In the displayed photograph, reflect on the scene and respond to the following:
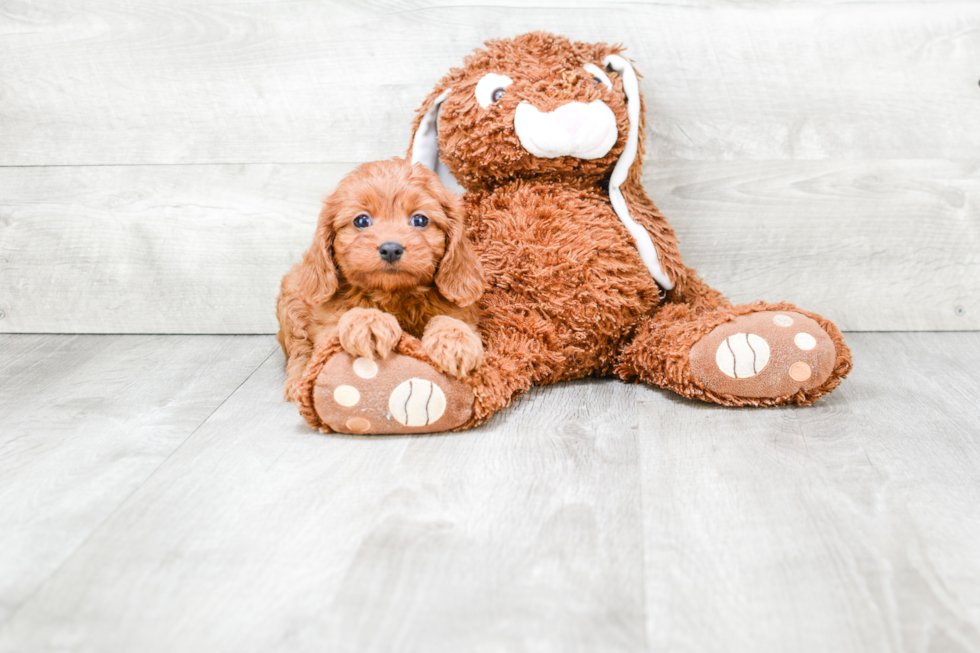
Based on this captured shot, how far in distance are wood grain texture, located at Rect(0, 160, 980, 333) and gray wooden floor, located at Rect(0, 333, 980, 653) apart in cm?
36

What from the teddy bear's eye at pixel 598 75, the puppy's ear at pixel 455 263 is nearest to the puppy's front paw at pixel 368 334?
the puppy's ear at pixel 455 263

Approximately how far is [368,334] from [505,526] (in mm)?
324

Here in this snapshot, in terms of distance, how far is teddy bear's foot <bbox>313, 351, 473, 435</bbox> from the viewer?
106 centimetres

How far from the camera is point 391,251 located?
1066mm

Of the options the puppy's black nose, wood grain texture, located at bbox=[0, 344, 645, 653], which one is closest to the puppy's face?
the puppy's black nose

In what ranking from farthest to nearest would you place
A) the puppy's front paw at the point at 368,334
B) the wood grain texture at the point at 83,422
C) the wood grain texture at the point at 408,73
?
the wood grain texture at the point at 408,73, the puppy's front paw at the point at 368,334, the wood grain texture at the point at 83,422

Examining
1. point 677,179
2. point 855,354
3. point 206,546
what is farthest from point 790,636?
Result: point 677,179

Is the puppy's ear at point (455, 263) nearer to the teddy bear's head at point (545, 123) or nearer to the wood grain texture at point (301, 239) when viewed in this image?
the teddy bear's head at point (545, 123)

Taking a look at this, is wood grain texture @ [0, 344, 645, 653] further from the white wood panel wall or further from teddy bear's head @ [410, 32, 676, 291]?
the white wood panel wall

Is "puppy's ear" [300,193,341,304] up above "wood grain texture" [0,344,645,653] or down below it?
above

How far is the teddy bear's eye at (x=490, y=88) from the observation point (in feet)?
4.18

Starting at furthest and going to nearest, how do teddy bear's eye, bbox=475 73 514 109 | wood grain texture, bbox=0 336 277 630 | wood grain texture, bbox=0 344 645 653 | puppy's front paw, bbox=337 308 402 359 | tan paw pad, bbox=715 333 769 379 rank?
teddy bear's eye, bbox=475 73 514 109 < tan paw pad, bbox=715 333 769 379 < puppy's front paw, bbox=337 308 402 359 < wood grain texture, bbox=0 336 277 630 < wood grain texture, bbox=0 344 645 653

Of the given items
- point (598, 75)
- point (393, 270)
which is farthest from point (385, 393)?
point (598, 75)

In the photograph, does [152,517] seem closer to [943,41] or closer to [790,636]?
[790,636]
